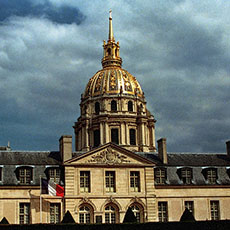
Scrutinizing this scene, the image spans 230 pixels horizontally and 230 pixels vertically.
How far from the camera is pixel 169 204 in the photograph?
166ft

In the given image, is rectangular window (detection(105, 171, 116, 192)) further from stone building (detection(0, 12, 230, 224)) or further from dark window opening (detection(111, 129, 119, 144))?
dark window opening (detection(111, 129, 119, 144))

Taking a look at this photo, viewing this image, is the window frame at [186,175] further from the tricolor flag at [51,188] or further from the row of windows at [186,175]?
the tricolor flag at [51,188]

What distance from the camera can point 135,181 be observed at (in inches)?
1982

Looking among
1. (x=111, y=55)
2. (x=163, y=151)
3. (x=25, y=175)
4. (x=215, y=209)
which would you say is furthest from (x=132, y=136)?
(x=25, y=175)

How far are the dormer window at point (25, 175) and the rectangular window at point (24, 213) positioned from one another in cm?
206

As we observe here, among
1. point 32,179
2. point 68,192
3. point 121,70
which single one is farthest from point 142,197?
point 121,70

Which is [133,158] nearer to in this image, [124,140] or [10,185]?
[10,185]

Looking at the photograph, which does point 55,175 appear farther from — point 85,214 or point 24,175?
point 85,214

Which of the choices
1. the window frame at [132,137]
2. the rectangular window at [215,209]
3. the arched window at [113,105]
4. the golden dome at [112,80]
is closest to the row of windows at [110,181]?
the rectangular window at [215,209]

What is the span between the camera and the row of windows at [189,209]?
5038 centimetres

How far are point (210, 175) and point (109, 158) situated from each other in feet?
36.3

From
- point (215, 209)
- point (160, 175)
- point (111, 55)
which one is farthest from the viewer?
point (111, 55)

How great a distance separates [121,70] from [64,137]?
156 feet

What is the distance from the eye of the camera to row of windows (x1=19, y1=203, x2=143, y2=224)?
153 feet
